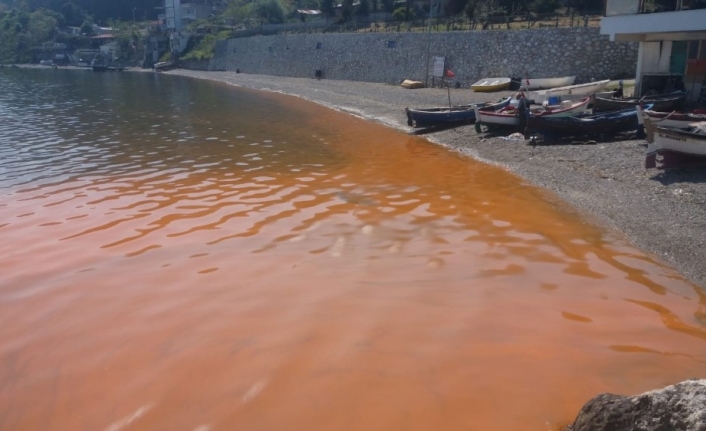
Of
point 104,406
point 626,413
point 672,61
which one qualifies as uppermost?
point 672,61

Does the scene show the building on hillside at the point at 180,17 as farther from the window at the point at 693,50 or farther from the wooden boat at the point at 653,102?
the wooden boat at the point at 653,102

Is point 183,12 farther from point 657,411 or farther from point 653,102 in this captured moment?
point 657,411

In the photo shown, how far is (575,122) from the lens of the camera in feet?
55.2

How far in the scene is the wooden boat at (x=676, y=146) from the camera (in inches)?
472

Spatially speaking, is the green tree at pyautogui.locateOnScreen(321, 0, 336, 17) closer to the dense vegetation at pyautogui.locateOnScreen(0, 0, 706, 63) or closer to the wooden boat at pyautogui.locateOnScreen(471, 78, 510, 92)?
the dense vegetation at pyautogui.locateOnScreen(0, 0, 706, 63)

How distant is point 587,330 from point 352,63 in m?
44.5

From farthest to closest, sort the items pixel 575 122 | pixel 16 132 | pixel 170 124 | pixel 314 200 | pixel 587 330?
1. pixel 170 124
2. pixel 16 132
3. pixel 575 122
4. pixel 314 200
5. pixel 587 330

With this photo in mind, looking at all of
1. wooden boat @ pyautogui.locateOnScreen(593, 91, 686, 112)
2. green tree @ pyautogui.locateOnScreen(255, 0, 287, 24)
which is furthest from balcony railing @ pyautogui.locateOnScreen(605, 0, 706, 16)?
green tree @ pyautogui.locateOnScreen(255, 0, 287, 24)

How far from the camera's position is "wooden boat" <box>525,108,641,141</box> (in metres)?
16.7

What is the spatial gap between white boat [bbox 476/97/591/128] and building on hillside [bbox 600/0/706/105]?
4.27m

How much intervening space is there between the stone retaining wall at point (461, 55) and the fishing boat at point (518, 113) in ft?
39.6

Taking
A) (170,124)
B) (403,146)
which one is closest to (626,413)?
(403,146)

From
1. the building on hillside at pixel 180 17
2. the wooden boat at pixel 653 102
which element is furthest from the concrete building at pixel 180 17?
the wooden boat at pixel 653 102

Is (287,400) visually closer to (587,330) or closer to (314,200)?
(587,330)
